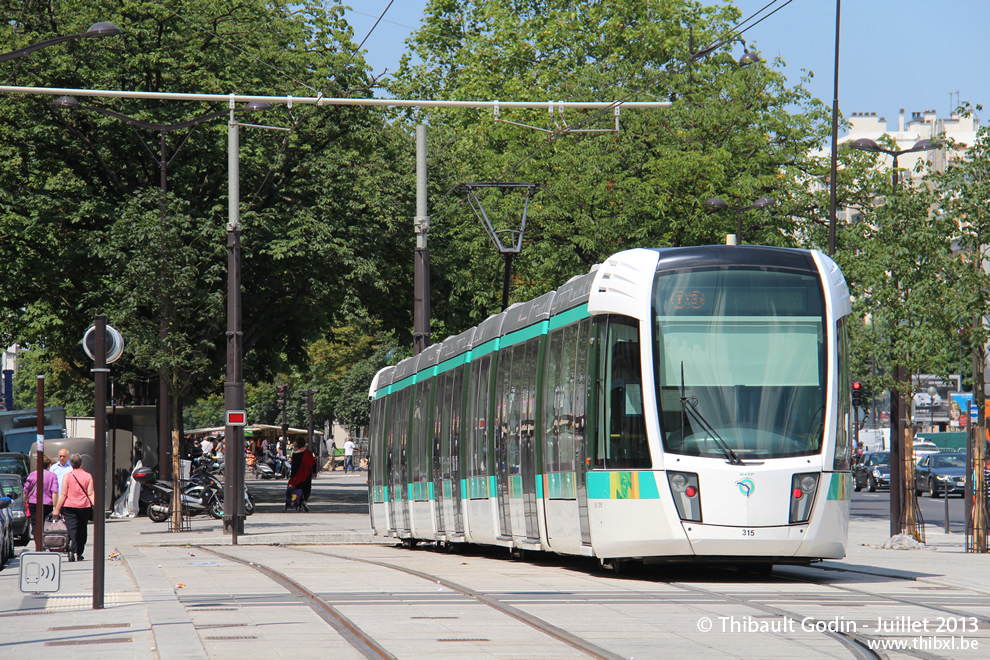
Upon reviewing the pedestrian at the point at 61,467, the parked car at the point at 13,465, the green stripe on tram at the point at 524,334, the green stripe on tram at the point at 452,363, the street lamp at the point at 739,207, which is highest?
the street lamp at the point at 739,207

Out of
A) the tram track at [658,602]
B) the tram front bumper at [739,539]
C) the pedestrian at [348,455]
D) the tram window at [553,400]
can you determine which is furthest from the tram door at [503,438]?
the pedestrian at [348,455]

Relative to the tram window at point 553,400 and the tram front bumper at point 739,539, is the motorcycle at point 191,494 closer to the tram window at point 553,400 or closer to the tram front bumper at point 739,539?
the tram window at point 553,400

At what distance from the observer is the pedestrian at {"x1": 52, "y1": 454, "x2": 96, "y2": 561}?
1991 cm

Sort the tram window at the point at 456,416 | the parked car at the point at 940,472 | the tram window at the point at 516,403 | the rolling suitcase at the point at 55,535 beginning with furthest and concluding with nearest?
1. the parked car at the point at 940,472
2. the rolling suitcase at the point at 55,535
3. the tram window at the point at 456,416
4. the tram window at the point at 516,403

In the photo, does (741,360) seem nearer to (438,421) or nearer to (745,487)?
(745,487)

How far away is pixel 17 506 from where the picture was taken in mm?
26422

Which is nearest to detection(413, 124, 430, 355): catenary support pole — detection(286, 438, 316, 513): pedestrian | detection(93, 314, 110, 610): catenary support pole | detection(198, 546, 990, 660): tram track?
detection(286, 438, 316, 513): pedestrian

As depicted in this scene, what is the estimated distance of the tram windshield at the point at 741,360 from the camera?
42.8 ft

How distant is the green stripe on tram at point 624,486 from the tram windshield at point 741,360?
0.37m

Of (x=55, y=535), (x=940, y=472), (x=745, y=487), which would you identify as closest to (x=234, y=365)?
(x=55, y=535)

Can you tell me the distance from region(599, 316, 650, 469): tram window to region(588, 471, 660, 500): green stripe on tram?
0.30 ft

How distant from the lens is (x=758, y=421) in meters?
13.1

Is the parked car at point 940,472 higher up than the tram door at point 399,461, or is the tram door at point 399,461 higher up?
the tram door at point 399,461

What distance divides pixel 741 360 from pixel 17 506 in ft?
56.9
